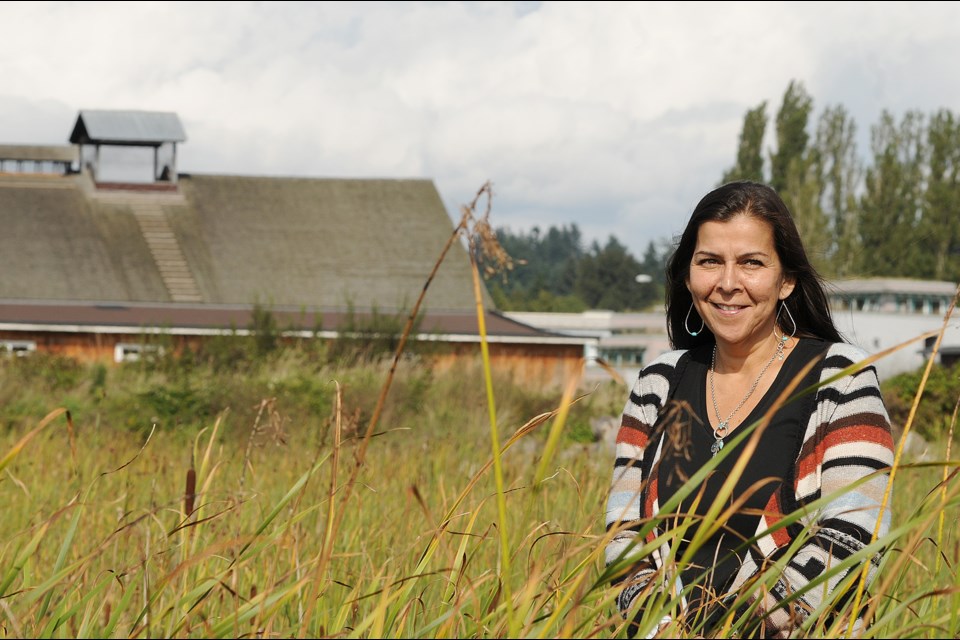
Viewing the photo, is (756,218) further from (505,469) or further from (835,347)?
Answer: (505,469)

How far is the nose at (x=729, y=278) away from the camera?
2.70 m

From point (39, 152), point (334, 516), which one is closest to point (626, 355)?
point (39, 152)

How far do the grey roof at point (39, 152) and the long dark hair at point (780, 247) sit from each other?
33806 mm

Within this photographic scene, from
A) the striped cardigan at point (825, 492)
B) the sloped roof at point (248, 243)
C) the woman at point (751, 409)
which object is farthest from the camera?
the sloped roof at point (248, 243)

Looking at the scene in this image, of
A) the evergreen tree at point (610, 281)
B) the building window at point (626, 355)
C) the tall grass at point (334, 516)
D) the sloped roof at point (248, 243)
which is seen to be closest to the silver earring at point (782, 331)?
the tall grass at point (334, 516)

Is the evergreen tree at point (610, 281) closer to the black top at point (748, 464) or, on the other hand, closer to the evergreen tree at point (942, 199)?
the evergreen tree at point (942, 199)

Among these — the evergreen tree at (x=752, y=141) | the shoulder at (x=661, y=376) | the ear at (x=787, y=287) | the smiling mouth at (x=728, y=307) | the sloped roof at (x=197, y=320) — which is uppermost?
the evergreen tree at (x=752, y=141)

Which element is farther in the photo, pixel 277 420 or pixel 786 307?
pixel 786 307

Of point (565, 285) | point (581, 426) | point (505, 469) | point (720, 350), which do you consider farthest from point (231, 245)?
point (565, 285)

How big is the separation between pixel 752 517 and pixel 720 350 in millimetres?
485

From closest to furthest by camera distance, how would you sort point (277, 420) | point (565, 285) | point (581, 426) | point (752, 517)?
point (277, 420), point (752, 517), point (581, 426), point (565, 285)

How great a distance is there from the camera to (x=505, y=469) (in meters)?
7.64

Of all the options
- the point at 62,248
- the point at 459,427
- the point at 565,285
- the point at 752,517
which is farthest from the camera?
the point at 565,285

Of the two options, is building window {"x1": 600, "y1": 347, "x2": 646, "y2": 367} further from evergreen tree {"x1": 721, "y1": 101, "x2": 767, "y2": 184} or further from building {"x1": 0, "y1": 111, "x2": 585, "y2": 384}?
building {"x1": 0, "y1": 111, "x2": 585, "y2": 384}
